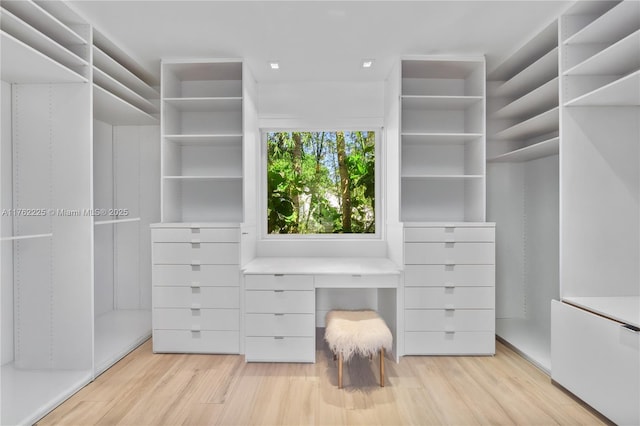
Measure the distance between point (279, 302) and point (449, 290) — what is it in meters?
1.32

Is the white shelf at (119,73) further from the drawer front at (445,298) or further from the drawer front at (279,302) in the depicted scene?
the drawer front at (445,298)

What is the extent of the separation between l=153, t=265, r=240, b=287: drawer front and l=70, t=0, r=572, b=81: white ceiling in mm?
1706

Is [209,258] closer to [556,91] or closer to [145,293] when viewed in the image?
[145,293]

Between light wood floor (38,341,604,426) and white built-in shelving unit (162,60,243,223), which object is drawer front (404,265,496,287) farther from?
white built-in shelving unit (162,60,243,223)

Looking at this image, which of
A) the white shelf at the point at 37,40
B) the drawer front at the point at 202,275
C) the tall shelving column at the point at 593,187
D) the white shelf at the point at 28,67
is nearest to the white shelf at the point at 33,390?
the drawer front at the point at 202,275

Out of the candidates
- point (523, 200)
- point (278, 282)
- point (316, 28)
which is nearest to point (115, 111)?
point (316, 28)

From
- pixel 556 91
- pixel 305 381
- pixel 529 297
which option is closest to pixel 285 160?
pixel 305 381

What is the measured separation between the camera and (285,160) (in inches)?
141

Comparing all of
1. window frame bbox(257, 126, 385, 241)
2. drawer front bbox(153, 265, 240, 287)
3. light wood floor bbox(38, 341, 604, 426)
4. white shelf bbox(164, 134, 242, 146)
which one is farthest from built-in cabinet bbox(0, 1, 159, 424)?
window frame bbox(257, 126, 385, 241)

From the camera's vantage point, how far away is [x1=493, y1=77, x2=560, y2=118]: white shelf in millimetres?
2518

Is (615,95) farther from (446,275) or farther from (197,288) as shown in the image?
(197,288)

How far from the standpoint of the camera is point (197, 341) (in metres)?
2.85

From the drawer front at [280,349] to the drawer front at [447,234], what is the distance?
1.10 metres

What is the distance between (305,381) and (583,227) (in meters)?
2.06
